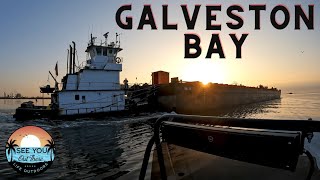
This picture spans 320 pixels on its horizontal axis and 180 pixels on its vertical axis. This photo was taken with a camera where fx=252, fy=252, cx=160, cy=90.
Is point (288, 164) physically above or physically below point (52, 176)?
above

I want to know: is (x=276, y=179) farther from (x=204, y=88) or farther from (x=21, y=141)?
(x=204, y=88)

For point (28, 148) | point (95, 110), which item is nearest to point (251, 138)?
point (28, 148)

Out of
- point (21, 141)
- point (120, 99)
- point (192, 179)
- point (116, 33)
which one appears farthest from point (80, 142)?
point (116, 33)

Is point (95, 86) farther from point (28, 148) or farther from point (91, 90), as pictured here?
point (28, 148)

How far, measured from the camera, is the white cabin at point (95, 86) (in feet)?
113

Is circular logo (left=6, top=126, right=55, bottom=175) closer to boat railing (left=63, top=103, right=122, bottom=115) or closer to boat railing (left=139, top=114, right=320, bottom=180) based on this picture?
boat railing (left=139, top=114, right=320, bottom=180)

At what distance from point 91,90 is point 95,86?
125 centimetres

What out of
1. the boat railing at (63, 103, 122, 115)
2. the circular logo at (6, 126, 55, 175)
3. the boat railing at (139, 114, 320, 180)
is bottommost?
the boat railing at (63, 103, 122, 115)

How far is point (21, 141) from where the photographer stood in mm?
7023

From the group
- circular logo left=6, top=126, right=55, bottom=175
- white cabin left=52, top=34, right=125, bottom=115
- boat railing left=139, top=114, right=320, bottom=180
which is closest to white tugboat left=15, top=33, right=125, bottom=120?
white cabin left=52, top=34, right=125, bottom=115

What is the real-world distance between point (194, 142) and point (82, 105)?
33.9 metres

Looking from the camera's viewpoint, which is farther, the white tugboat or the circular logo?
the white tugboat

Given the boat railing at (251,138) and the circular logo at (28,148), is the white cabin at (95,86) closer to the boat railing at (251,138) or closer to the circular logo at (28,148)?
the circular logo at (28,148)

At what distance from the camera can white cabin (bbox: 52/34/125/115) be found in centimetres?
3447
